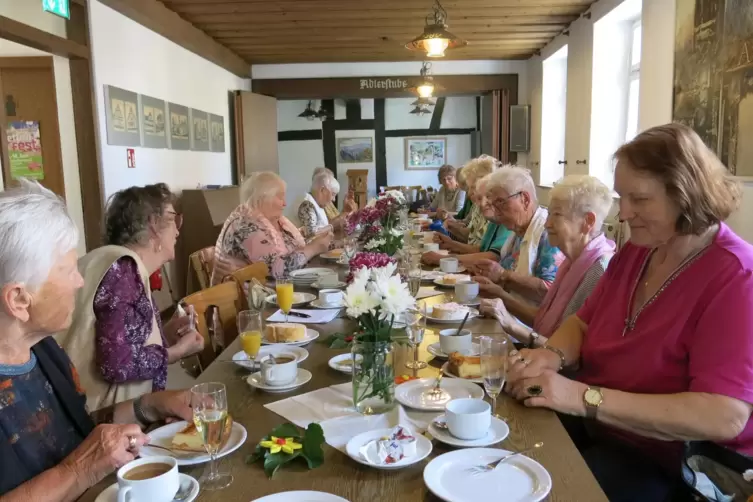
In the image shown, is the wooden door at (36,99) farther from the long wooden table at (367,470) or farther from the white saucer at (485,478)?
the white saucer at (485,478)

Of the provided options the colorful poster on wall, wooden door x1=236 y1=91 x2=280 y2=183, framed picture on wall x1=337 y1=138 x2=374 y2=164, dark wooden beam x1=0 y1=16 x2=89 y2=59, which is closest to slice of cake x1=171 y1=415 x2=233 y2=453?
dark wooden beam x1=0 y1=16 x2=89 y2=59

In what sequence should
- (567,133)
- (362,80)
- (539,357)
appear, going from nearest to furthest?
(539,357), (567,133), (362,80)

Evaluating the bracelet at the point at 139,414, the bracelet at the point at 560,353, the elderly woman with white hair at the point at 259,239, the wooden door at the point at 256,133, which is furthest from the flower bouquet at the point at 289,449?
the wooden door at the point at 256,133

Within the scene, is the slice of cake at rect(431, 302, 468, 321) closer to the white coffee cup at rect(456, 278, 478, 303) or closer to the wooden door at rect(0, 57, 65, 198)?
the white coffee cup at rect(456, 278, 478, 303)

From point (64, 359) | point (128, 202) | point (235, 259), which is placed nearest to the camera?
point (64, 359)

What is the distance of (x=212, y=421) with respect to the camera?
1.12 m

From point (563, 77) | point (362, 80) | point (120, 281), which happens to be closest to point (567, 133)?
point (563, 77)

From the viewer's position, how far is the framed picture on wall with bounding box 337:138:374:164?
1251 cm

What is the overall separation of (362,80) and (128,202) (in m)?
7.14

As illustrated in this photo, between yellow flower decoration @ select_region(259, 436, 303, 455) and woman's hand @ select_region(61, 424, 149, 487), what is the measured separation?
259 millimetres

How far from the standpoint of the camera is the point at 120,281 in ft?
5.39

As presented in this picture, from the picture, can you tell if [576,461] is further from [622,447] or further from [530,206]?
Answer: [530,206]

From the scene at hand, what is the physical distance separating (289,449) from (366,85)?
7997 millimetres

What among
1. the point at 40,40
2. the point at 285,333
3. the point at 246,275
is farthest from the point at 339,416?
the point at 40,40
